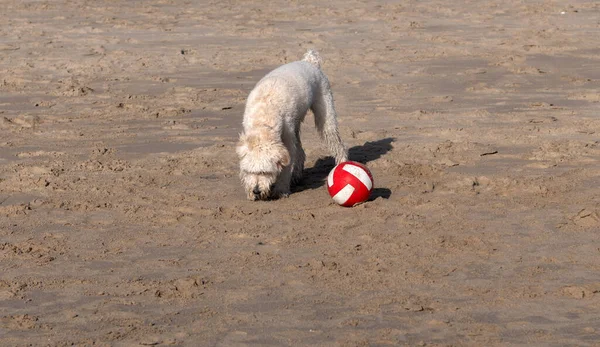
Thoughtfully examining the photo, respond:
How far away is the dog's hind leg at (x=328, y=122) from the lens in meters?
10.2

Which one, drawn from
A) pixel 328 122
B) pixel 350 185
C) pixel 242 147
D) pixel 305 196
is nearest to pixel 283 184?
pixel 305 196

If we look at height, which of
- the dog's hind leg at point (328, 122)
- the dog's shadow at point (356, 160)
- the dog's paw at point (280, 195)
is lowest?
the dog's shadow at point (356, 160)

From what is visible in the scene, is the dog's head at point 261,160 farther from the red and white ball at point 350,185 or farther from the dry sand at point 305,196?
the red and white ball at point 350,185

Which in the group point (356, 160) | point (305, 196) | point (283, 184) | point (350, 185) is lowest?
point (356, 160)

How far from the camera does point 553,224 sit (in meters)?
8.80

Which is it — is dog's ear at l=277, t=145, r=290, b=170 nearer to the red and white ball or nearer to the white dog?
→ the white dog

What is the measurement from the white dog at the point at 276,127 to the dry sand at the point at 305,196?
0.35 meters

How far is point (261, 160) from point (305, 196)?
0.96 m

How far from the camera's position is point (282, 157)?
909cm

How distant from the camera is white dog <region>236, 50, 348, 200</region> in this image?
9.10m

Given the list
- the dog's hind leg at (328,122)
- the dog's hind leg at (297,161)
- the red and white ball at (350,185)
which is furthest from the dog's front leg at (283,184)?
the dog's hind leg at (328,122)

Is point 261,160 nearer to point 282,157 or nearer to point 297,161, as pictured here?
point 282,157

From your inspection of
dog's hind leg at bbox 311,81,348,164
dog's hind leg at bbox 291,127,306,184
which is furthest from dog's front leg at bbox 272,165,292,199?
dog's hind leg at bbox 311,81,348,164

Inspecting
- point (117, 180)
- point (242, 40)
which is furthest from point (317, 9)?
point (117, 180)
